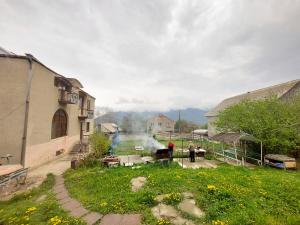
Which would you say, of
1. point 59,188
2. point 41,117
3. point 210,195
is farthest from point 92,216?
point 41,117

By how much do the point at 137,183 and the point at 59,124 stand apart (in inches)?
485

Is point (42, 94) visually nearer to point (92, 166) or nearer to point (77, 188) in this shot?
point (92, 166)

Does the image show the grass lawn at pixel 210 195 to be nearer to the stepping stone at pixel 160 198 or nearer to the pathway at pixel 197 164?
the stepping stone at pixel 160 198

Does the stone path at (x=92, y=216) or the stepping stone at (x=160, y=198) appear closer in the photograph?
the stone path at (x=92, y=216)

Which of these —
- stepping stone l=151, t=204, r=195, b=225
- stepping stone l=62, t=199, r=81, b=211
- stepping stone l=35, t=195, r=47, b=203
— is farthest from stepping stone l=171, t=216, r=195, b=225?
stepping stone l=35, t=195, r=47, b=203

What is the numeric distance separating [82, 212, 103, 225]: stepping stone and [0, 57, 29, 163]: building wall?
8.90m

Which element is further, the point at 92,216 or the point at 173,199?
the point at 173,199

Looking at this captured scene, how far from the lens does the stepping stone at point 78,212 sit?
6.13 metres

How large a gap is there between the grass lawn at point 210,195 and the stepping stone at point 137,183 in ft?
0.75

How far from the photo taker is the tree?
14.4 metres

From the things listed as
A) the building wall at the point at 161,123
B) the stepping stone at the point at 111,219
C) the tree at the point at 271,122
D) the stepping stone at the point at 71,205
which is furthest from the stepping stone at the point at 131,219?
the building wall at the point at 161,123

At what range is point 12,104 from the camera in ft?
38.9

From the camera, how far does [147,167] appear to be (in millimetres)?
11727

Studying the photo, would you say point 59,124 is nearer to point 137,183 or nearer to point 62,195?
point 62,195
